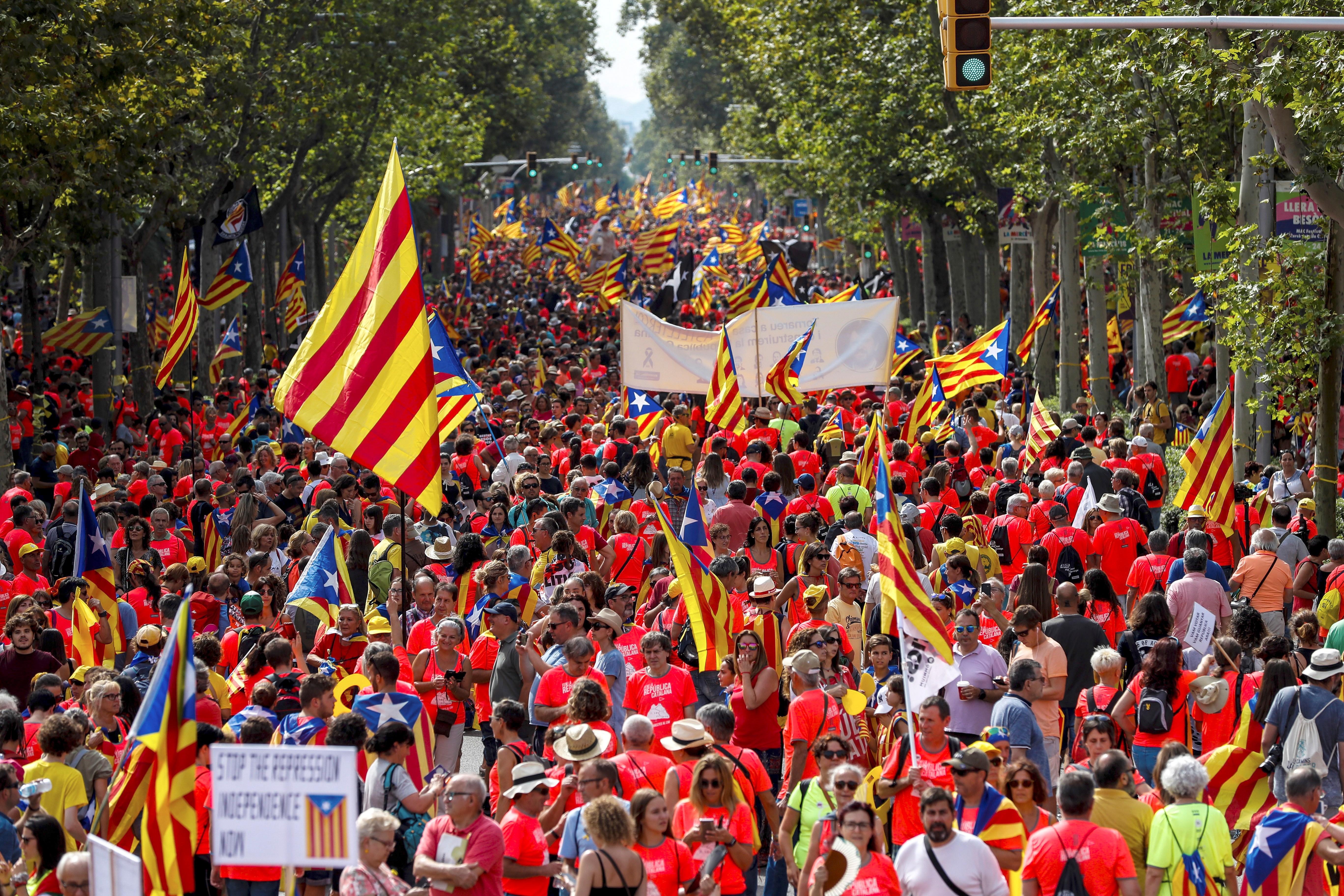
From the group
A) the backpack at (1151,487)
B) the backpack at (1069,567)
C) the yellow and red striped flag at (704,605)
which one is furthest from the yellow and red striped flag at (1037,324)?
the yellow and red striped flag at (704,605)

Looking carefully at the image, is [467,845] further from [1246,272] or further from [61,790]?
[1246,272]

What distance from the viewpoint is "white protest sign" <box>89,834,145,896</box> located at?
5816 millimetres

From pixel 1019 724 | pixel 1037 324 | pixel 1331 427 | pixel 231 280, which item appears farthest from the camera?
pixel 231 280

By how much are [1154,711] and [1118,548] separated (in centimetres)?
385

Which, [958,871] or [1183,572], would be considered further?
[1183,572]

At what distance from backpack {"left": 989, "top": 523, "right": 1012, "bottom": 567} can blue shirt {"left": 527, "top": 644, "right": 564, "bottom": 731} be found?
165 inches

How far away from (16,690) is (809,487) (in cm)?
648

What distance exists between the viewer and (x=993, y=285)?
124 feet

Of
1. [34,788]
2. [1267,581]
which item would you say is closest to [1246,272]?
[1267,581]

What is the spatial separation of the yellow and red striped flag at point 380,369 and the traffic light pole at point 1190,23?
163 inches

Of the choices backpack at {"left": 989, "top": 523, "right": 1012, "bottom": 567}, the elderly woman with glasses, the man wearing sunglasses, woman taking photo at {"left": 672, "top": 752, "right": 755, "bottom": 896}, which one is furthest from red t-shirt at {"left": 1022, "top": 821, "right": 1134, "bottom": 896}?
backpack at {"left": 989, "top": 523, "right": 1012, "bottom": 567}

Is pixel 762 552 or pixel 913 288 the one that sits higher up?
pixel 913 288

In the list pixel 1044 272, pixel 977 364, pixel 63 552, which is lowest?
pixel 63 552

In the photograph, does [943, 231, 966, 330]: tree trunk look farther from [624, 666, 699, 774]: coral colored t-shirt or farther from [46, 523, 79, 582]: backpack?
[624, 666, 699, 774]: coral colored t-shirt
